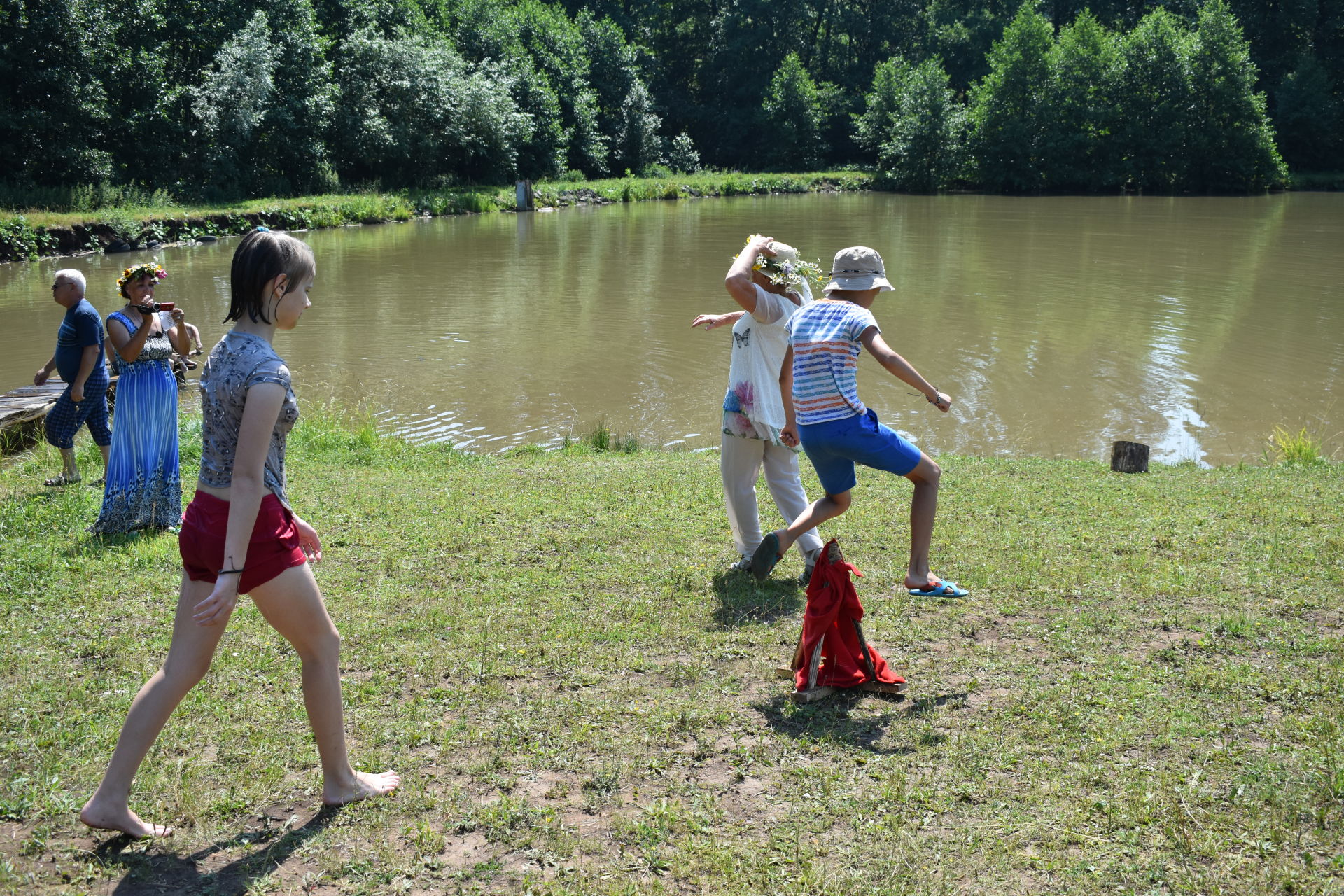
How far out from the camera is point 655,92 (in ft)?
260

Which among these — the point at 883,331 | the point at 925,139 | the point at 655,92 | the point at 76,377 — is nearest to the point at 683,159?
the point at 655,92

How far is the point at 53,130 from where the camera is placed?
3466cm

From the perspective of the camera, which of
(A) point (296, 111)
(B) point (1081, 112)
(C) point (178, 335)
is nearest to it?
(C) point (178, 335)

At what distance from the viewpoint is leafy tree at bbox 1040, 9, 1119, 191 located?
200 ft

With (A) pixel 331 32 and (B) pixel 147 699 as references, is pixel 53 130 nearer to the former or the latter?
(A) pixel 331 32

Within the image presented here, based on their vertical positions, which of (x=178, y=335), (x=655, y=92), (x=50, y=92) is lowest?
(x=178, y=335)

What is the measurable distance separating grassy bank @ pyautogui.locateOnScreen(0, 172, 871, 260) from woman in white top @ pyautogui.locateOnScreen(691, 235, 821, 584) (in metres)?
28.7

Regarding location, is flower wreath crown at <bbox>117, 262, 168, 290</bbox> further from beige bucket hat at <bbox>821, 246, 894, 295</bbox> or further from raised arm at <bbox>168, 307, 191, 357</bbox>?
beige bucket hat at <bbox>821, 246, 894, 295</bbox>

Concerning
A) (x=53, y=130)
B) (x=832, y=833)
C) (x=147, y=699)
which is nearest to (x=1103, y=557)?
(x=832, y=833)

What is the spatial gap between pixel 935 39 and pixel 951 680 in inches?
3430

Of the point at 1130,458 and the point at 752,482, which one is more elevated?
the point at 752,482

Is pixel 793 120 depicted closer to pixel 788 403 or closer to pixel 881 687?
pixel 788 403

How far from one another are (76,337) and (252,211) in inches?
1191

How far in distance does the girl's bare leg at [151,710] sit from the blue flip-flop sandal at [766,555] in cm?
302
